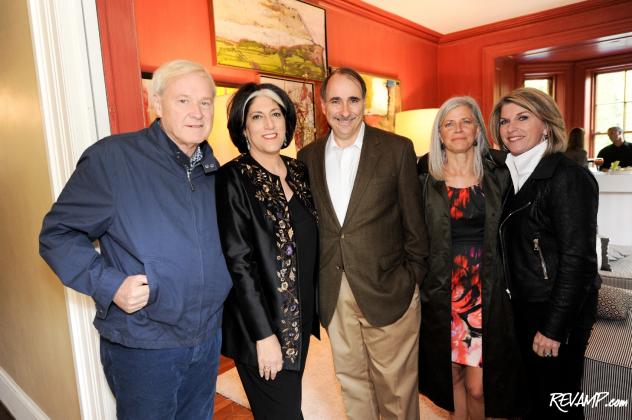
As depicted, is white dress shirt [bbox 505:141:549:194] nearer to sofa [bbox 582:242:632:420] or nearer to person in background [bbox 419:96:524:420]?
person in background [bbox 419:96:524:420]

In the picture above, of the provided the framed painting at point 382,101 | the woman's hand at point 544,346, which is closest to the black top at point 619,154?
the framed painting at point 382,101

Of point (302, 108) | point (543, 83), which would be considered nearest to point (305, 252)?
point (302, 108)

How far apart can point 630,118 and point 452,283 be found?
765 cm

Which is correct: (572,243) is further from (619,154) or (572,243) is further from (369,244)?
(619,154)

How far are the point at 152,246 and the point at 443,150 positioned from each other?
134 centimetres

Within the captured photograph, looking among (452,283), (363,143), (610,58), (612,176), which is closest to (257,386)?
(452,283)

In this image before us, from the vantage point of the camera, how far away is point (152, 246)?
1201mm

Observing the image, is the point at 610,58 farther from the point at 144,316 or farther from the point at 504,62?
the point at 144,316

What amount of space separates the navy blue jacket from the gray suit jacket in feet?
1.93

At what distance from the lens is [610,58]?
7094mm

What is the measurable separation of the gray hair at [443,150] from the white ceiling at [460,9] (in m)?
3.09

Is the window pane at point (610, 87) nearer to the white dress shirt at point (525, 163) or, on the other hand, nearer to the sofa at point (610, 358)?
the sofa at point (610, 358)

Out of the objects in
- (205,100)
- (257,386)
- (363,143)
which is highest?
(205,100)

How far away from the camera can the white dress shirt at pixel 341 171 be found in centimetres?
180
